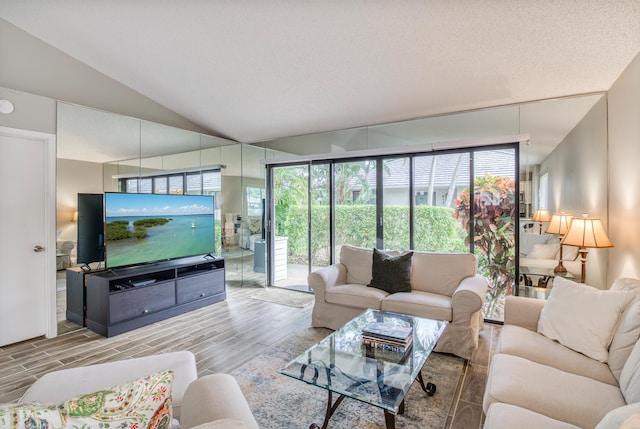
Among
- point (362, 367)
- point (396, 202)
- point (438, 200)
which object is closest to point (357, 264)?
point (396, 202)

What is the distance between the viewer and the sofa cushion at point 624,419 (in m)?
0.79

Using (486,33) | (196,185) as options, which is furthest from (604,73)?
(196,185)

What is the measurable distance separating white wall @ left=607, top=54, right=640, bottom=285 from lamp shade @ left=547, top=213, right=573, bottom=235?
0.35 meters

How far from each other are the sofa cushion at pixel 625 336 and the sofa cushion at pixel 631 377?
0.27 ft

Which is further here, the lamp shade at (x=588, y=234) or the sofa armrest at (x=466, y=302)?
the sofa armrest at (x=466, y=302)

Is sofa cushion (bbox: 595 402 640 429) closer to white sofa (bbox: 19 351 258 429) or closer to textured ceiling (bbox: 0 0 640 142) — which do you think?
white sofa (bbox: 19 351 258 429)

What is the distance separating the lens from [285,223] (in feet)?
18.0

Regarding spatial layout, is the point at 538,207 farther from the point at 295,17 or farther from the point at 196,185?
the point at 196,185

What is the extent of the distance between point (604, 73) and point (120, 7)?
14.5 ft

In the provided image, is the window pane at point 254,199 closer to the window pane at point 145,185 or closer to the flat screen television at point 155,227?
the flat screen television at point 155,227

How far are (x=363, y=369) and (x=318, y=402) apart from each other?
1.72 feet

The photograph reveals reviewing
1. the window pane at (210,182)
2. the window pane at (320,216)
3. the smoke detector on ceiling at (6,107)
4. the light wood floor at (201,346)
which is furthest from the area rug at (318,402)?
the smoke detector on ceiling at (6,107)

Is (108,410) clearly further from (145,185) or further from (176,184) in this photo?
(176,184)

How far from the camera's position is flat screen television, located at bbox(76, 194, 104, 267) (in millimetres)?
3637
